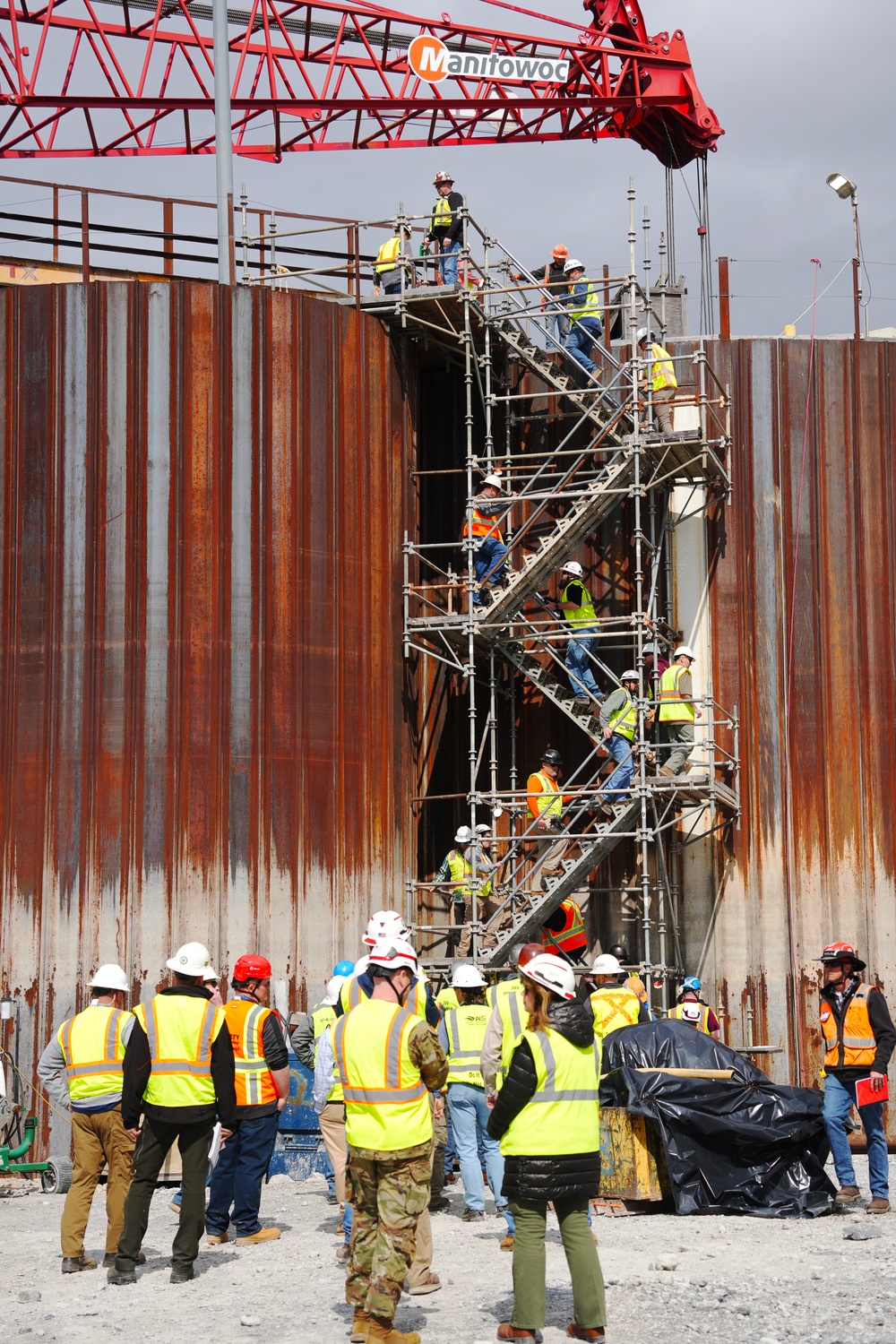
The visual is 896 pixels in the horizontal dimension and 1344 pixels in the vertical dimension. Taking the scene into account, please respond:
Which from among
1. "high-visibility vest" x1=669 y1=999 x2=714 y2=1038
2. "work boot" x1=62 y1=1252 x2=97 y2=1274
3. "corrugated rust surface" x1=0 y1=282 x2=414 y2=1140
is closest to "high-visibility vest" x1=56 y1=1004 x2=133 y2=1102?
"work boot" x1=62 y1=1252 x2=97 y2=1274

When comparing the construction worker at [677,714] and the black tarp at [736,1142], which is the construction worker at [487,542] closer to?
the construction worker at [677,714]

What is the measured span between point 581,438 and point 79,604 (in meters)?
7.20

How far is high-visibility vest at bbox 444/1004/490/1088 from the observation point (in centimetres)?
1359

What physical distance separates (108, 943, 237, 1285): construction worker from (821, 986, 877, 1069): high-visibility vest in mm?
5125

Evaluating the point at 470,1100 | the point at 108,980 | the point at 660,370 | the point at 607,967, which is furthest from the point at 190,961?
the point at 660,370

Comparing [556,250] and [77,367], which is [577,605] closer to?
[556,250]

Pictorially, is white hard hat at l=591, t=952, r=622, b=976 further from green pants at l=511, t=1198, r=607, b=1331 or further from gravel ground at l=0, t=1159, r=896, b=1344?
green pants at l=511, t=1198, r=607, b=1331

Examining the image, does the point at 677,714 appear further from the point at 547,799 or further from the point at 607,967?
the point at 607,967

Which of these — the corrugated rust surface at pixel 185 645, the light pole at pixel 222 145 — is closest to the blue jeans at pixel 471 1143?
the corrugated rust surface at pixel 185 645

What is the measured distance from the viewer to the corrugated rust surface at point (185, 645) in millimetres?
19062

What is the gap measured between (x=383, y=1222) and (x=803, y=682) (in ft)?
42.9

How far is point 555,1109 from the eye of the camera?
930 cm

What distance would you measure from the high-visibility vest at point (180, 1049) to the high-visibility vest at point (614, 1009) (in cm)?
505

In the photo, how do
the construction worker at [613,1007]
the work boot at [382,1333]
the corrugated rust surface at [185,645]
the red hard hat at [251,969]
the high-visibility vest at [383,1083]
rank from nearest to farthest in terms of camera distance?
the work boot at [382,1333]
the high-visibility vest at [383,1083]
the red hard hat at [251,969]
the construction worker at [613,1007]
the corrugated rust surface at [185,645]
